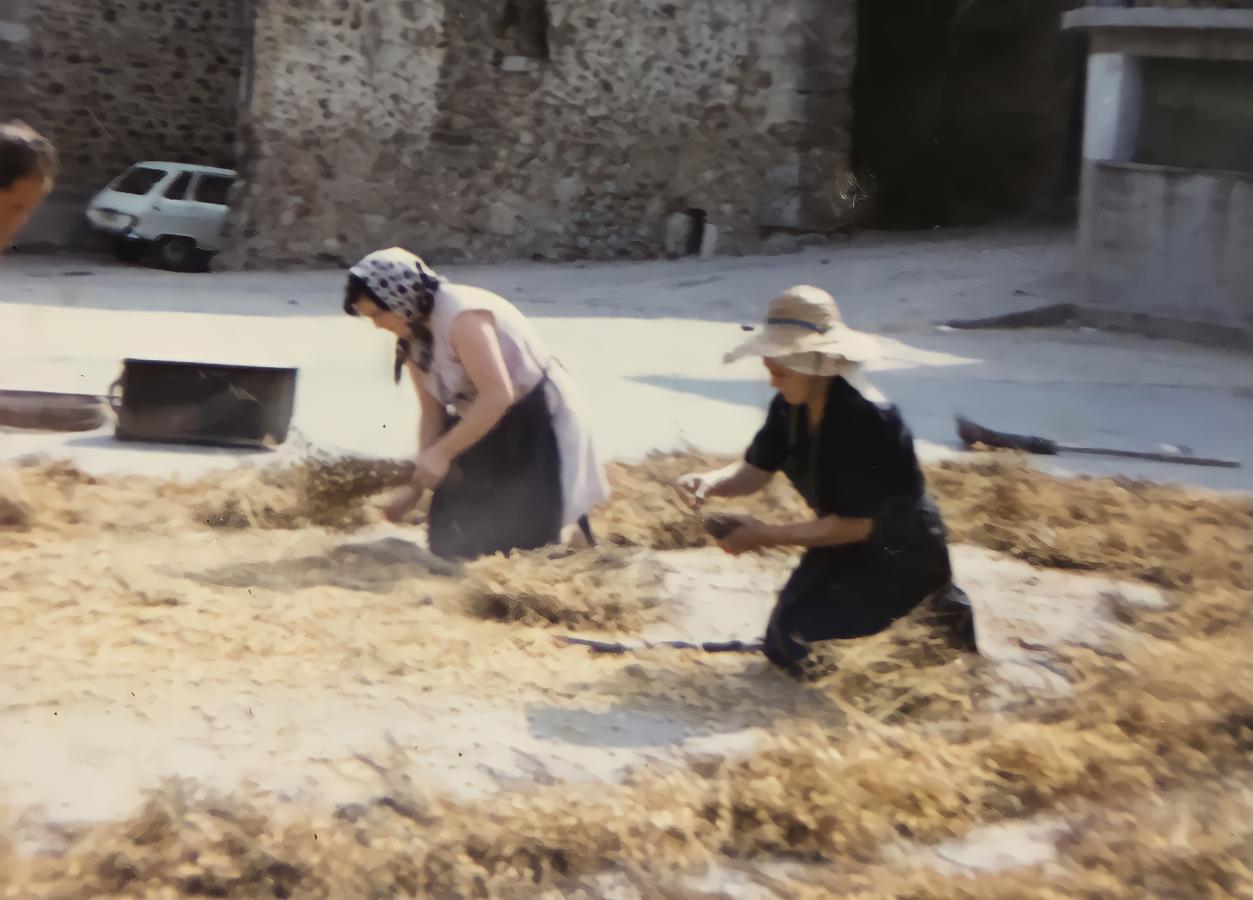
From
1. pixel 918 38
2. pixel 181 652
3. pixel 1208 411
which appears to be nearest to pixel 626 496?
pixel 181 652

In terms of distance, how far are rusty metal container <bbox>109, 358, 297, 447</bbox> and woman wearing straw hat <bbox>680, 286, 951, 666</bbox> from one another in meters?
2.29

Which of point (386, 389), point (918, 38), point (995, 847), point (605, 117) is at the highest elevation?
point (918, 38)

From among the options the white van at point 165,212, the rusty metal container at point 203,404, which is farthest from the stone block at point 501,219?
the rusty metal container at point 203,404

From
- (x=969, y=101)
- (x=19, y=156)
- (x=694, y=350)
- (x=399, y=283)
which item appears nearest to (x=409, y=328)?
(x=399, y=283)

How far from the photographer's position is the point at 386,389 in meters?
5.73

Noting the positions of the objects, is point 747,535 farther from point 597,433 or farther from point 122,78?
point 122,78

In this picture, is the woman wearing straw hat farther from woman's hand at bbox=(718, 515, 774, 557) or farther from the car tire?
the car tire

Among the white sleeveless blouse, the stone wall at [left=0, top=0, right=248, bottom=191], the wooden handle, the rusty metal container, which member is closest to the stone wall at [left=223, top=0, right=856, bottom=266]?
the stone wall at [left=0, top=0, right=248, bottom=191]

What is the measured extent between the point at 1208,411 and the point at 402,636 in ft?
10.2

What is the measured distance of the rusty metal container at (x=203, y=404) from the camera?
16.3 feet

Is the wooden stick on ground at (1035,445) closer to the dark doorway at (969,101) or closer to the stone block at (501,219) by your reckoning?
the stone block at (501,219)

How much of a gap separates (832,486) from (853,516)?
72mm

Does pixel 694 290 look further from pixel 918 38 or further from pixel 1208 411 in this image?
pixel 918 38

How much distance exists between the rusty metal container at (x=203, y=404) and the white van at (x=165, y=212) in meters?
7.29
